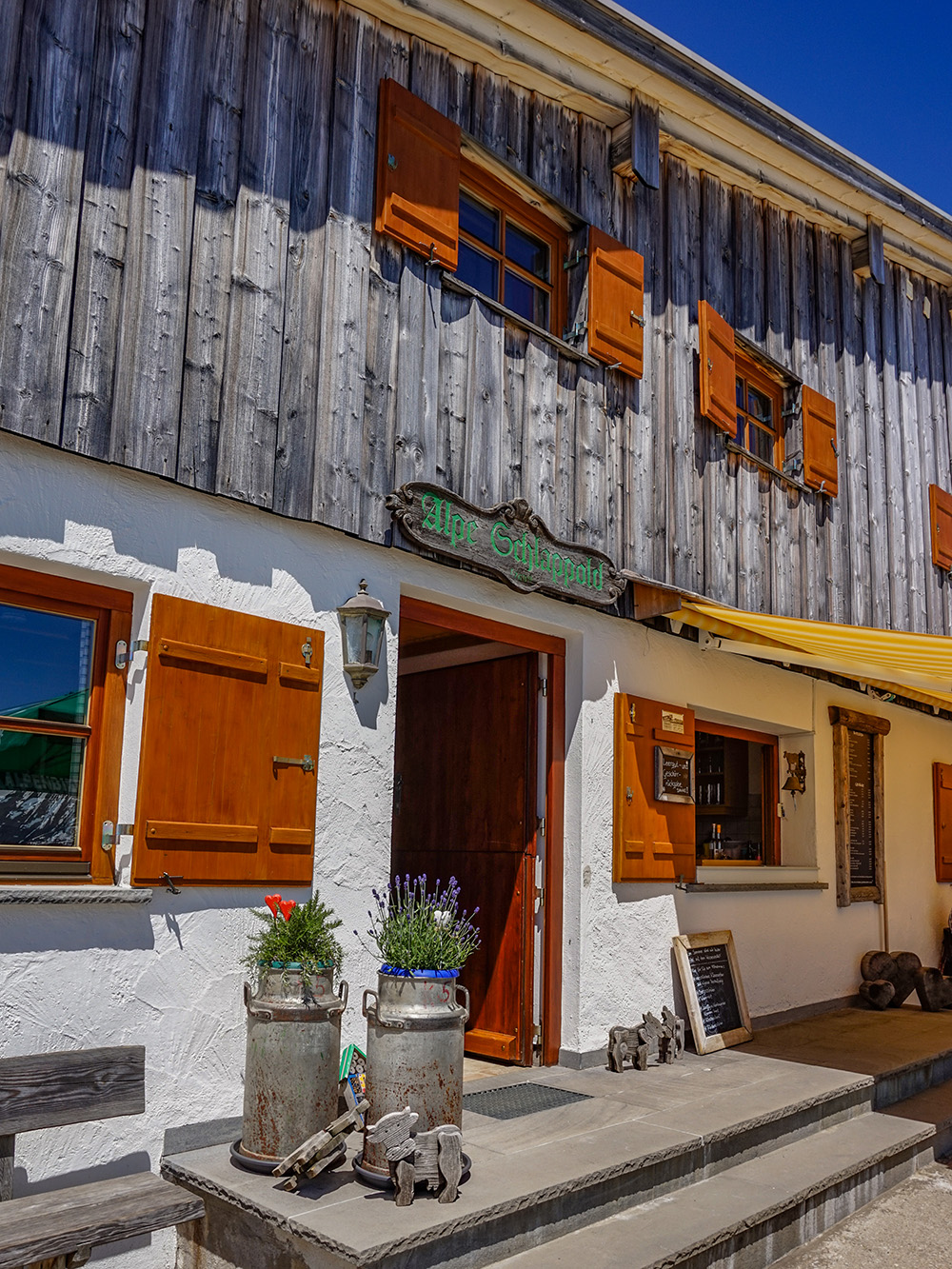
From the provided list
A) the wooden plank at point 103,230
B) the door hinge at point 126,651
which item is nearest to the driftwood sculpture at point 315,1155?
the door hinge at point 126,651

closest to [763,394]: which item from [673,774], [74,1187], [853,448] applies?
[853,448]

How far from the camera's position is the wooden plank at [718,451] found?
7656 mm

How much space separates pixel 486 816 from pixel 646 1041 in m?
1.62

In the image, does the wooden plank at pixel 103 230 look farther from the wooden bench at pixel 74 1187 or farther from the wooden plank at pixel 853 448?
the wooden plank at pixel 853 448

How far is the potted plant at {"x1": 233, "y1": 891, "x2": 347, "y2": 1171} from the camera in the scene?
13.2 feet

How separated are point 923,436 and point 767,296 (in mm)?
2967

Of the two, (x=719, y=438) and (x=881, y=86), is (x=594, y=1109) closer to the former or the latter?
(x=719, y=438)

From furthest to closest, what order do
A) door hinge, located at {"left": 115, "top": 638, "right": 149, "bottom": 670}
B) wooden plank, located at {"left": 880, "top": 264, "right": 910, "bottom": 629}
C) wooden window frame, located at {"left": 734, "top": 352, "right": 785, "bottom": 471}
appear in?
wooden plank, located at {"left": 880, "top": 264, "right": 910, "bottom": 629}, wooden window frame, located at {"left": 734, "top": 352, "right": 785, "bottom": 471}, door hinge, located at {"left": 115, "top": 638, "right": 149, "bottom": 670}

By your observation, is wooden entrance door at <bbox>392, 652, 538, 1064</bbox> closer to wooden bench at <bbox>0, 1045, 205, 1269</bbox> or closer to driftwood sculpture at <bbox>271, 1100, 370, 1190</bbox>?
driftwood sculpture at <bbox>271, 1100, 370, 1190</bbox>

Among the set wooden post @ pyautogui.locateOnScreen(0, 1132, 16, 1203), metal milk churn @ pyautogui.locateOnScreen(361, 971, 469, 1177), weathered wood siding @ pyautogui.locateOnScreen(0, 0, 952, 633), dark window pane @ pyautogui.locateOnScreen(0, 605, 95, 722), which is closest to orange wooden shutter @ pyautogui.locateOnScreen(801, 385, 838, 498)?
weathered wood siding @ pyautogui.locateOnScreen(0, 0, 952, 633)

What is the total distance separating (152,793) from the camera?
167 inches

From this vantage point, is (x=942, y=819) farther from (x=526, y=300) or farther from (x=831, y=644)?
(x=526, y=300)

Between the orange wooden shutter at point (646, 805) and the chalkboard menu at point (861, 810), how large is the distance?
275 cm

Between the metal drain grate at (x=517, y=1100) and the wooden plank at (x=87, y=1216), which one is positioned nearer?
the wooden plank at (x=87, y=1216)
